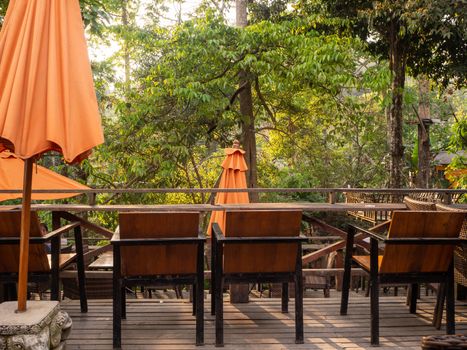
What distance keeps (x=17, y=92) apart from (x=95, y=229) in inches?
87.5

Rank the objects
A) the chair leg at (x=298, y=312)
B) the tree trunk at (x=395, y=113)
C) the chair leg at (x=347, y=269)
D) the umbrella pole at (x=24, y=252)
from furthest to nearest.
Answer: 1. the tree trunk at (x=395, y=113)
2. the chair leg at (x=347, y=269)
3. the chair leg at (x=298, y=312)
4. the umbrella pole at (x=24, y=252)

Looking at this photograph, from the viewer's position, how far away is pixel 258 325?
4031mm

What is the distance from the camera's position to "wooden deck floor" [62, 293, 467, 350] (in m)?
3.64

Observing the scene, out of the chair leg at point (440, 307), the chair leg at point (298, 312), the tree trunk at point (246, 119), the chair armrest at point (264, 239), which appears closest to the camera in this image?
the chair armrest at point (264, 239)

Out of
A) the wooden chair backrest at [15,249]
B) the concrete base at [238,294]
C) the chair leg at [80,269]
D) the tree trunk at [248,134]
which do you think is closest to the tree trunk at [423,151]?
the tree trunk at [248,134]

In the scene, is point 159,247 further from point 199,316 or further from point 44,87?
point 44,87

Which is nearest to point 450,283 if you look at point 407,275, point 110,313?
point 407,275

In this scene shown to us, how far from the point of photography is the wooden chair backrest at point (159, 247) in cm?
348

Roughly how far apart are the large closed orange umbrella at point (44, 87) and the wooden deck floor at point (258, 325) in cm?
107

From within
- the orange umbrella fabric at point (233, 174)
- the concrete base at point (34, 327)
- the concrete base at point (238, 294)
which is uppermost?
the orange umbrella fabric at point (233, 174)

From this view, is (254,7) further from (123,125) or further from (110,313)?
(110,313)

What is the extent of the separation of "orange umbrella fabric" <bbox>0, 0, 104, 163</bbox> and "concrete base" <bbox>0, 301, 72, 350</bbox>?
0.91 m

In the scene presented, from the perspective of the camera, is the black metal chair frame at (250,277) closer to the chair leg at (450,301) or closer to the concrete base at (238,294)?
the concrete base at (238,294)

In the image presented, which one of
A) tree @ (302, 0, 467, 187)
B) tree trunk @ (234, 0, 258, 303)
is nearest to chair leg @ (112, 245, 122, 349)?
tree trunk @ (234, 0, 258, 303)
